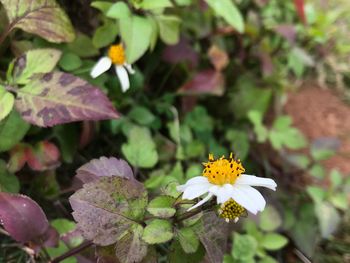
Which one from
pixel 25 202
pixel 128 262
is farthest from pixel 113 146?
pixel 128 262

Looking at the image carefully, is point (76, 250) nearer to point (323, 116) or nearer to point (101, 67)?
point (101, 67)

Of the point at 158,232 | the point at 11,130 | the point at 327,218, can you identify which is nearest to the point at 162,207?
the point at 158,232

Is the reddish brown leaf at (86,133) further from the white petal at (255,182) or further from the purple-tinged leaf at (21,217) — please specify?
the white petal at (255,182)

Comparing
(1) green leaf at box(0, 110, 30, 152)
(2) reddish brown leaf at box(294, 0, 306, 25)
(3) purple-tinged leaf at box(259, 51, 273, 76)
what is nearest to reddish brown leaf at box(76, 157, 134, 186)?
Answer: (1) green leaf at box(0, 110, 30, 152)

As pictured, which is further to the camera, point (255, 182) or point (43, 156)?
point (43, 156)

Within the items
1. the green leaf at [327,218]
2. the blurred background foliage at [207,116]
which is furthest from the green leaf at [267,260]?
the green leaf at [327,218]

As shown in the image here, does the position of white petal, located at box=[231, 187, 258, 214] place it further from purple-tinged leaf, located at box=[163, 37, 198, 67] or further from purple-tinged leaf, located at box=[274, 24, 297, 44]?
purple-tinged leaf, located at box=[274, 24, 297, 44]
